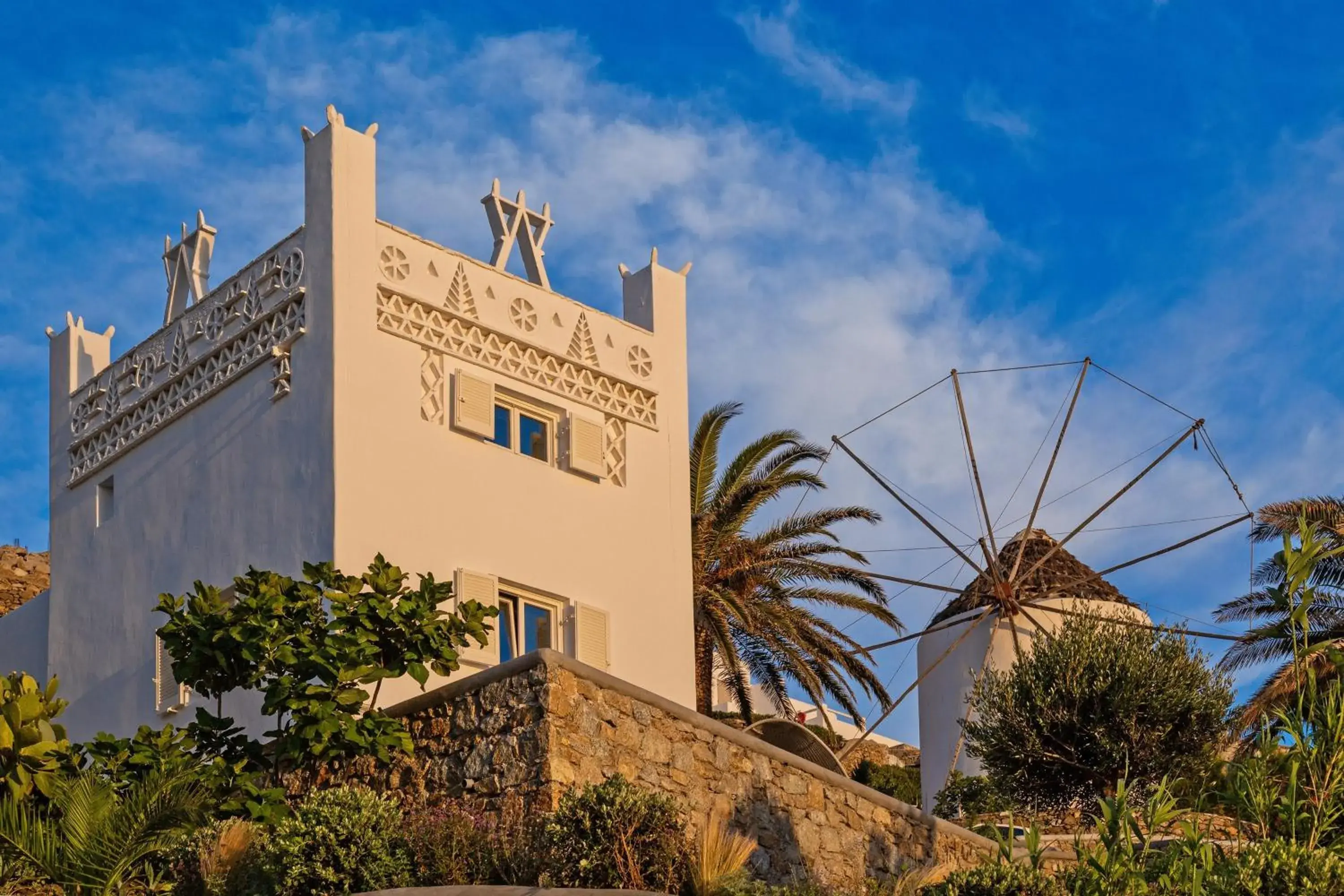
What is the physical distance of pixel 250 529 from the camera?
83.0 ft

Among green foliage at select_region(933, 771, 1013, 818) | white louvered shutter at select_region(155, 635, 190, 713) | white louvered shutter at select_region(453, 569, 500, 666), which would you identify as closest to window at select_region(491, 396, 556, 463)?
white louvered shutter at select_region(453, 569, 500, 666)

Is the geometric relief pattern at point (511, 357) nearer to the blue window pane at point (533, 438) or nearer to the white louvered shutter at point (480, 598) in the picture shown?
the blue window pane at point (533, 438)

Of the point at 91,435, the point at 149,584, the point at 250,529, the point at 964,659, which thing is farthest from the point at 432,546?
the point at 964,659

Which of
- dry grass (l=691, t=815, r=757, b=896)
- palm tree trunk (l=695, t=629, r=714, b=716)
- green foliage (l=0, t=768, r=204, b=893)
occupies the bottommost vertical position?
dry grass (l=691, t=815, r=757, b=896)

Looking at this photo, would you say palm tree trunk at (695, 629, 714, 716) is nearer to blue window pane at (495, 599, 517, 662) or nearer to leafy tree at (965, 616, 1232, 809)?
blue window pane at (495, 599, 517, 662)

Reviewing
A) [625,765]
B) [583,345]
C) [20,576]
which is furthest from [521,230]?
[20,576]

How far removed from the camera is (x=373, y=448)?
24.8 m

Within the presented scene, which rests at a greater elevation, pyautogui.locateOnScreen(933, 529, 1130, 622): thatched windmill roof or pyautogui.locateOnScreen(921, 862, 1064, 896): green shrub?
pyautogui.locateOnScreen(933, 529, 1130, 622): thatched windmill roof

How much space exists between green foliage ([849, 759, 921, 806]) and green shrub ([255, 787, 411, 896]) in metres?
18.5

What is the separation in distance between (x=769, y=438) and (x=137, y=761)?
1596 centimetres

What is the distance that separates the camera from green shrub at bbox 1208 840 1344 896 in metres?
16.2

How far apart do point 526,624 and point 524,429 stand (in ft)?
8.36

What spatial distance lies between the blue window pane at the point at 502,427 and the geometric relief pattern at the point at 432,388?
3.08 ft

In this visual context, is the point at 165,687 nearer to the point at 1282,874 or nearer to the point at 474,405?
the point at 474,405
